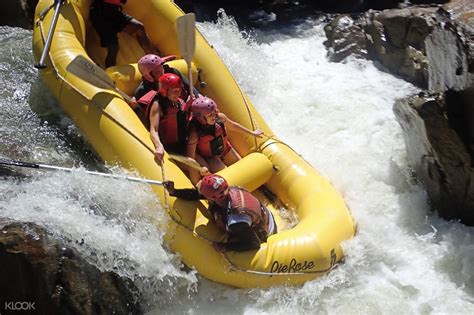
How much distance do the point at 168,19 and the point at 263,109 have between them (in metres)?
1.45

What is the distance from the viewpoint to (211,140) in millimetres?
4270

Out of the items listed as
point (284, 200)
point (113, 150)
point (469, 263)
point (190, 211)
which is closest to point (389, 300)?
point (469, 263)

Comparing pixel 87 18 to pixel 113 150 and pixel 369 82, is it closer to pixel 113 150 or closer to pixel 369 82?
pixel 113 150

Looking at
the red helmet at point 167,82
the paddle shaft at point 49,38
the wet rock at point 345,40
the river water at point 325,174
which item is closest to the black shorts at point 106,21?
the paddle shaft at point 49,38

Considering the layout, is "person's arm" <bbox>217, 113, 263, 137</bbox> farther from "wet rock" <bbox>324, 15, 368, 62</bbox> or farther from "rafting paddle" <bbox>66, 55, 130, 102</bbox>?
"wet rock" <bbox>324, 15, 368, 62</bbox>

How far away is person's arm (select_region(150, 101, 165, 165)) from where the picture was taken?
12.8ft

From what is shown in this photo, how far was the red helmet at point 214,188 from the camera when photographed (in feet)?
11.6

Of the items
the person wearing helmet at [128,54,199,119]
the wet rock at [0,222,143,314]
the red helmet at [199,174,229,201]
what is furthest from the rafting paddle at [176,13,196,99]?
the wet rock at [0,222,143,314]

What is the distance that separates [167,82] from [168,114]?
0.81ft

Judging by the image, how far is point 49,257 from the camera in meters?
3.20

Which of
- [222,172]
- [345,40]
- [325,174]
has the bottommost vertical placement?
[325,174]

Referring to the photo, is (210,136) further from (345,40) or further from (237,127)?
(345,40)

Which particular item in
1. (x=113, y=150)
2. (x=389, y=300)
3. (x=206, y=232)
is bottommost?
(x=389, y=300)

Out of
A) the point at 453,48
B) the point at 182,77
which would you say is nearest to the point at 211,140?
the point at 182,77
